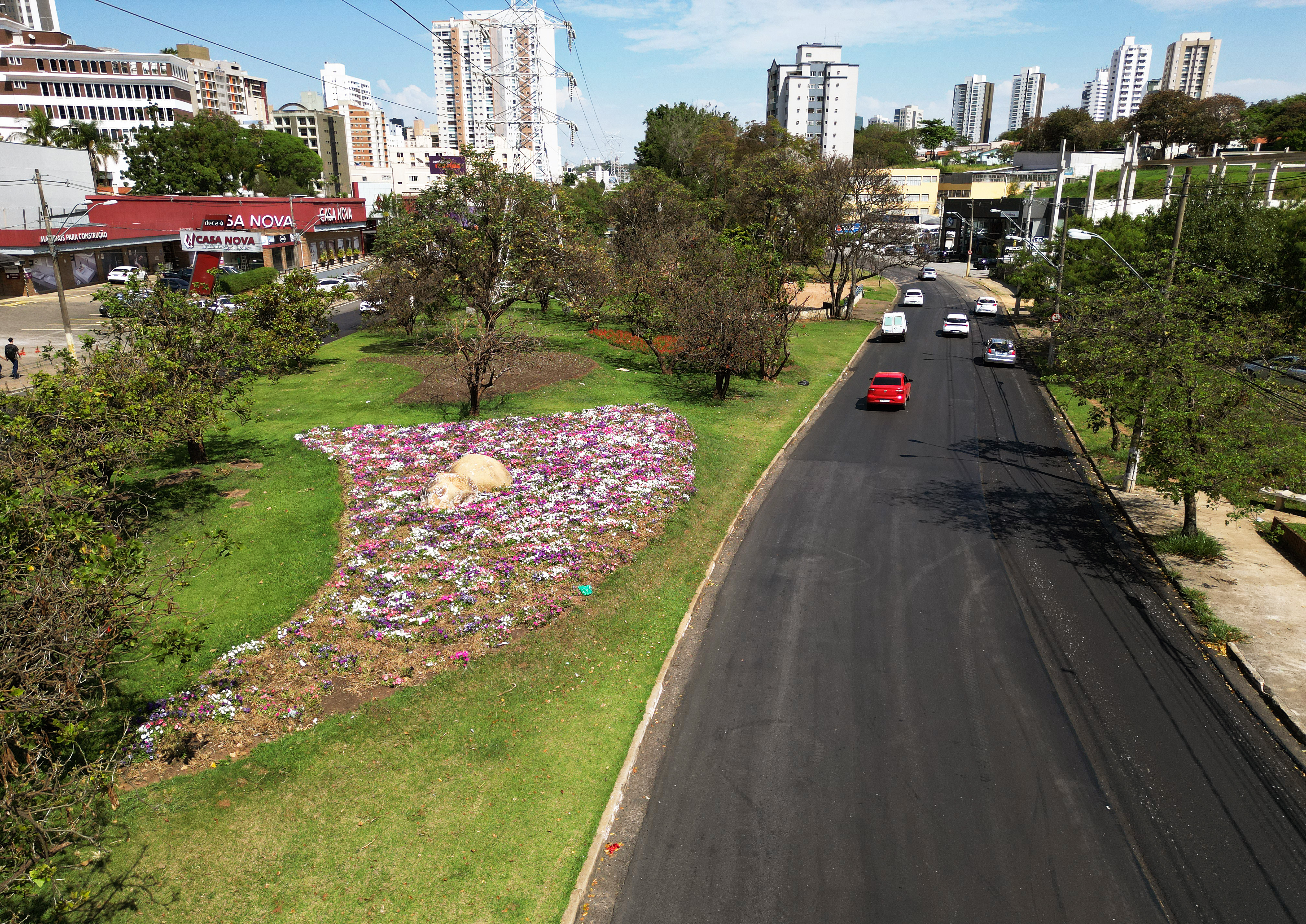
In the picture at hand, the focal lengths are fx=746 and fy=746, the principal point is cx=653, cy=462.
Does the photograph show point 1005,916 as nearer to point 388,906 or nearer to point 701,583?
point 388,906

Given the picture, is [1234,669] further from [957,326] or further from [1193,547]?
[957,326]

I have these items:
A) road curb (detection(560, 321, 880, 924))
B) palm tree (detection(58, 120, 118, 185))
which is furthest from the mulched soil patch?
palm tree (detection(58, 120, 118, 185))

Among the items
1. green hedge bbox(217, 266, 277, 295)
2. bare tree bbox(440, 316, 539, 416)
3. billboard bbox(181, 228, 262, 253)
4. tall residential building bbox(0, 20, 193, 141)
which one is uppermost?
tall residential building bbox(0, 20, 193, 141)

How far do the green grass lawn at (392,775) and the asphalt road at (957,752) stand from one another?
126cm

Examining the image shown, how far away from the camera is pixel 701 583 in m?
19.5

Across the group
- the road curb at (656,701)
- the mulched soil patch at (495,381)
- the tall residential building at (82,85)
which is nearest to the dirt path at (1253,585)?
the road curb at (656,701)

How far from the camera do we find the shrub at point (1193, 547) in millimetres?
21078

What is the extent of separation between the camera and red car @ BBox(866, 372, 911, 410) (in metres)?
35.7

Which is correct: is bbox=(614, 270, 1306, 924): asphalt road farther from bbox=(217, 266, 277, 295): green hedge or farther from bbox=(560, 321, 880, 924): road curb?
bbox=(217, 266, 277, 295): green hedge

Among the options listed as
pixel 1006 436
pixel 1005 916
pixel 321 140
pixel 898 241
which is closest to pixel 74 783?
pixel 1005 916

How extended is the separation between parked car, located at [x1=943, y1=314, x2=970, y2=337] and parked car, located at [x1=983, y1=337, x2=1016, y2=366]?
8.51m

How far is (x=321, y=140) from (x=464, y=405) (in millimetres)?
181960

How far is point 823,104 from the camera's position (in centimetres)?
16812

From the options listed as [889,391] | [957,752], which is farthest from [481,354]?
[957,752]
